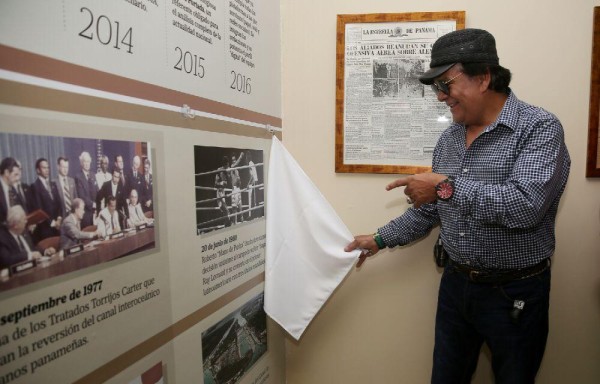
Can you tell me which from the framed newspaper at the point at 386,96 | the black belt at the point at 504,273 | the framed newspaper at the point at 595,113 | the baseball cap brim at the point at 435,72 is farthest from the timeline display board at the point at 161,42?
the framed newspaper at the point at 595,113

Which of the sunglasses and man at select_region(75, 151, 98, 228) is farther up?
the sunglasses

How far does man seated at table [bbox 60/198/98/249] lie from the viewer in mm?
778

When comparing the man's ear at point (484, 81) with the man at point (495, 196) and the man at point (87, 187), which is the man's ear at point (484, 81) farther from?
the man at point (87, 187)

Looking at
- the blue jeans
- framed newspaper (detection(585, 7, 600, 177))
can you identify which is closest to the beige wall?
framed newspaper (detection(585, 7, 600, 177))

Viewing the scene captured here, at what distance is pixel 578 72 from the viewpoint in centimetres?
161

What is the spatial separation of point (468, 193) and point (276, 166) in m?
0.77

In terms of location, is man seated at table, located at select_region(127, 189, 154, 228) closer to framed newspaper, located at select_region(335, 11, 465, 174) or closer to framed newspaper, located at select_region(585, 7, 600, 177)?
framed newspaper, located at select_region(335, 11, 465, 174)

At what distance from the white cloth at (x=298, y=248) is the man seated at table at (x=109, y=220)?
2.59 ft

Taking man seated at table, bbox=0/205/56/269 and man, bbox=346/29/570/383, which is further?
man, bbox=346/29/570/383

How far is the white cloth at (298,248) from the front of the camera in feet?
5.36

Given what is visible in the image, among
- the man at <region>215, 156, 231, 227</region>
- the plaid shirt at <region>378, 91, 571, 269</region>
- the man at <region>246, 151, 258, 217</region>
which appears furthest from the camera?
the man at <region>246, 151, 258, 217</region>

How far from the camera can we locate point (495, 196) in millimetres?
1166

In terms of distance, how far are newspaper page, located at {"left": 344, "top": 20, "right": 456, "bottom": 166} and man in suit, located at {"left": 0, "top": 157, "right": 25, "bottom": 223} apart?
4.45 ft

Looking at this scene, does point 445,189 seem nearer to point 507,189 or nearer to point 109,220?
point 507,189
